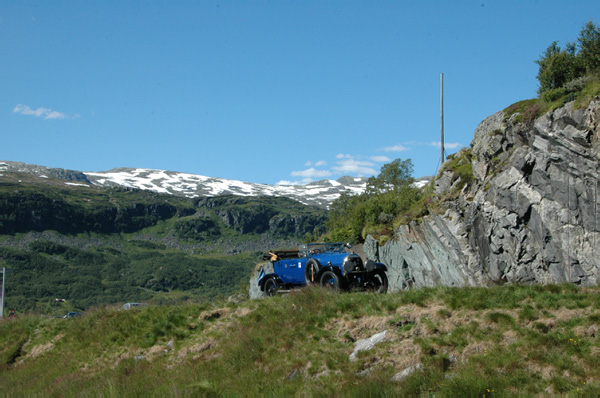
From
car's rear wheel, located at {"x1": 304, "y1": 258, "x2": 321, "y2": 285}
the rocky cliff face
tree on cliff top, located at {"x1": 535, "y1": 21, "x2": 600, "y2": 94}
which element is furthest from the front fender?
tree on cliff top, located at {"x1": 535, "y1": 21, "x2": 600, "y2": 94}

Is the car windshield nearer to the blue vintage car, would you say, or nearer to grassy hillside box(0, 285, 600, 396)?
the blue vintage car

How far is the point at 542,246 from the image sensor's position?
101ft

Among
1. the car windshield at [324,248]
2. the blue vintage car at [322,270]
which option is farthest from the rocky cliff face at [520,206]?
the blue vintage car at [322,270]

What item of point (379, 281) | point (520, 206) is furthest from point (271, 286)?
point (520, 206)

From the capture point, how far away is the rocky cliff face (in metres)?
28.3

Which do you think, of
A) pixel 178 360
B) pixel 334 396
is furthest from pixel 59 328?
pixel 334 396

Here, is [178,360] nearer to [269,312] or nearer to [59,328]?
[269,312]

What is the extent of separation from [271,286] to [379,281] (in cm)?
505

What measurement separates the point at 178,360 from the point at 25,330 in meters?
12.0

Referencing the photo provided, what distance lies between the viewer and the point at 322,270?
20.0 meters

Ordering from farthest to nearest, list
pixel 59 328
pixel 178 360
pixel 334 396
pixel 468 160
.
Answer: pixel 468 160 < pixel 59 328 < pixel 178 360 < pixel 334 396

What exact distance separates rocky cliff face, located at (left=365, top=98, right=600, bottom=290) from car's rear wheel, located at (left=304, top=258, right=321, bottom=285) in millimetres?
5827

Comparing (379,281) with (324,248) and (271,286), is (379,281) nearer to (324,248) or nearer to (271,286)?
(324,248)

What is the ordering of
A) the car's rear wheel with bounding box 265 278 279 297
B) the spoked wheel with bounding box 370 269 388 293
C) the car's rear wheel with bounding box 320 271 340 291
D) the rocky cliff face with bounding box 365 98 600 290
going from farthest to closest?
the rocky cliff face with bounding box 365 98 600 290 < the car's rear wheel with bounding box 265 278 279 297 < the spoked wheel with bounding box 370 269 388 293 < the car's rear wheel with bounding box 320 271 340 291
